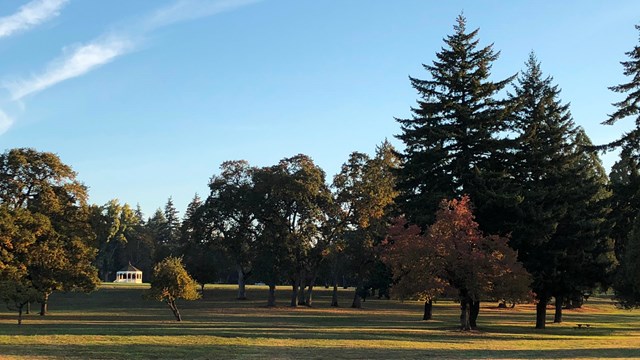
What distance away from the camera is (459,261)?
34.3m

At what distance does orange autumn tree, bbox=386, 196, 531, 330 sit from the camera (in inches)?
1340

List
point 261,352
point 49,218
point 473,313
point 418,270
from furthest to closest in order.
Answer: point 49,218 < point 473,313 < point 418,270 < point 261,352

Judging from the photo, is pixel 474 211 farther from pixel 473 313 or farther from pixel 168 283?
pixel 168 283

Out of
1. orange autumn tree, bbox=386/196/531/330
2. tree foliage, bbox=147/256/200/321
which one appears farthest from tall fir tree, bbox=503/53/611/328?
tree foliage, bbox=147/256/200/321

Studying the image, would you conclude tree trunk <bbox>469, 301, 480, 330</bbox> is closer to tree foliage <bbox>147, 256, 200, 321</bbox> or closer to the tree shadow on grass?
the tree shadow on grass

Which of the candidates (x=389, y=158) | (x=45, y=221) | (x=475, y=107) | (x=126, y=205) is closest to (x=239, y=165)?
(x=389, y=158)

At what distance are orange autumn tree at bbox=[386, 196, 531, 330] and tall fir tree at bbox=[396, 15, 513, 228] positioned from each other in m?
5.45

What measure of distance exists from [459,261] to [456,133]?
10612mm

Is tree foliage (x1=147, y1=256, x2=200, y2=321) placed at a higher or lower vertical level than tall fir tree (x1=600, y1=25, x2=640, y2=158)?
lower

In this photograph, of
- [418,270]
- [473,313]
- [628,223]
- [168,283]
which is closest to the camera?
[418,270]

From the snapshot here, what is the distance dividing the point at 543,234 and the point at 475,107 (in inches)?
382

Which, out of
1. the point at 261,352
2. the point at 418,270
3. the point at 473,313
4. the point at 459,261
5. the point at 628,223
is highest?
the point at 628,223

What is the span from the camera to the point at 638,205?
37312mm

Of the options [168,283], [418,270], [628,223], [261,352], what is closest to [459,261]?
[418,270]
